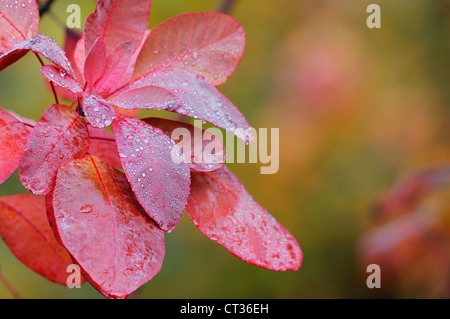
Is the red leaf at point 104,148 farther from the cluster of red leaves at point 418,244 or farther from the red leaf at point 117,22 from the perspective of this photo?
the cluster of red leaves at point 418,244

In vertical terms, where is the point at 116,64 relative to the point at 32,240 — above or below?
above

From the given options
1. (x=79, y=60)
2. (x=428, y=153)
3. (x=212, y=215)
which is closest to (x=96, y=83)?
(x=79, y=60)

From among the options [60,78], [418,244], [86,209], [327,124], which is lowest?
[418,244]

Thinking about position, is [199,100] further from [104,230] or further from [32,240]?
[32,240]

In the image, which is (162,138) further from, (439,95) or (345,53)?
(439,95)

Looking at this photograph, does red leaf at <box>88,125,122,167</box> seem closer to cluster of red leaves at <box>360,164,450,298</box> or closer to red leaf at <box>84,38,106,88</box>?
red leaf at <box>84,38,106,88</box>

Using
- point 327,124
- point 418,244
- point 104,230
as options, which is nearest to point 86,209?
point 104,230

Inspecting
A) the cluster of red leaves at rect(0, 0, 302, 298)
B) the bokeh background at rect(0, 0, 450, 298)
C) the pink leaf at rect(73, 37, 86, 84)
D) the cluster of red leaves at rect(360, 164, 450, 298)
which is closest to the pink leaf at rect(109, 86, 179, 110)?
the cluster of red leaves at rect(0, 0, 302, 298)
